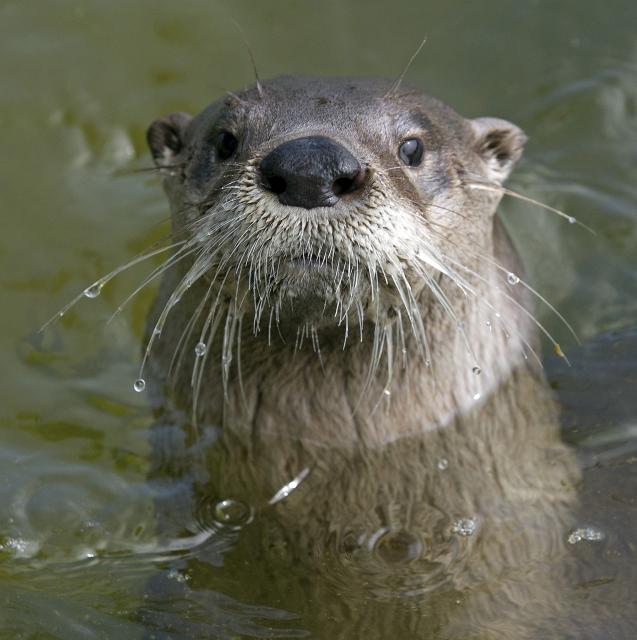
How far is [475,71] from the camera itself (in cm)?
596

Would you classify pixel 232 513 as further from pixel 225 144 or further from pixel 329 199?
pixel 329 199

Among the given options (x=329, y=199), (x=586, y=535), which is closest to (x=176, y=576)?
(x=586, y=535)

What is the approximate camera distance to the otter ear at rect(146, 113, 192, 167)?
3.96 m

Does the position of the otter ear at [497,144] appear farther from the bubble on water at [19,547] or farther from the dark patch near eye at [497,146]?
the bubble on water at [19,547]

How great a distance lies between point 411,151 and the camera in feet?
11.1

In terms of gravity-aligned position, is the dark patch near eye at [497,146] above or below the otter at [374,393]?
above

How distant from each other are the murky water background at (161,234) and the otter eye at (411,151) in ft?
3.28

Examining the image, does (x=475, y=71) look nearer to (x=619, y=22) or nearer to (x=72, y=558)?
(x=619, y=22)

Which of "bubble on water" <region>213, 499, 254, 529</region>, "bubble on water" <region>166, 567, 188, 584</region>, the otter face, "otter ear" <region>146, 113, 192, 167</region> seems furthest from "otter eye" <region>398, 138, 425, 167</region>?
"bubble on water" <region>166, 567, 188, 584</region>

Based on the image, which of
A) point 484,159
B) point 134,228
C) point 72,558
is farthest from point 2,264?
point 484,159

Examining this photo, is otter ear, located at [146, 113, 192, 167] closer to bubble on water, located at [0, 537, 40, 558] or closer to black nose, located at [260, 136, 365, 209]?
black nose, located at [260, 136, 365, 209]

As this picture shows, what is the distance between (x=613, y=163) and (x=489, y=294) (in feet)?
6.47

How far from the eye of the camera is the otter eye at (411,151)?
11.0ft

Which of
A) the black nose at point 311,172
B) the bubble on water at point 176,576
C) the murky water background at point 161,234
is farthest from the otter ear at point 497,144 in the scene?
the bubble on water at point 176,576
